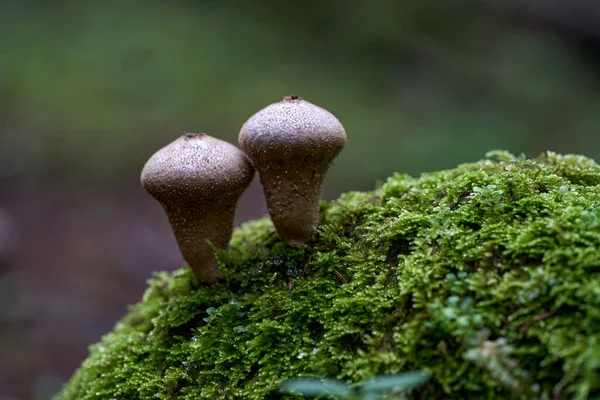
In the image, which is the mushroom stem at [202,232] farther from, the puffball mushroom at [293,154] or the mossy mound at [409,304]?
the puffball mushroom at [293,154]

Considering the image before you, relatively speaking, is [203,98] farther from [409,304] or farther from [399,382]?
[399,382]

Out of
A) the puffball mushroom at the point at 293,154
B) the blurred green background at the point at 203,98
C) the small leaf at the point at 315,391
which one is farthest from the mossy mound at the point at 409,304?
the blurred green background at the point at 203,98

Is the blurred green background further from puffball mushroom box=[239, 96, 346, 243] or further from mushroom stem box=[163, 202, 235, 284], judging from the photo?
puffball mushroom box=[239, 96, 346, 243]

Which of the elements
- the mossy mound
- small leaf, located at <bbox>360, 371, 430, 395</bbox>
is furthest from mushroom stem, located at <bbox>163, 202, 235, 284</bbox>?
small leaf, located at <bbox>360, 371, 430, 395</bbox>

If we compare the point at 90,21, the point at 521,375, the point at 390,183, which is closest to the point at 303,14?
the point at 90,21

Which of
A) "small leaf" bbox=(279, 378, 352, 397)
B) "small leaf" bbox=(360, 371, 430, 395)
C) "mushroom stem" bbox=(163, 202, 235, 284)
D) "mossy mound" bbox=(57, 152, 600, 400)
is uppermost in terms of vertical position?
"mushroom stem" bbox=(163, 202, 235, 284)

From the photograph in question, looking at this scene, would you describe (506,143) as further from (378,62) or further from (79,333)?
(79,333)

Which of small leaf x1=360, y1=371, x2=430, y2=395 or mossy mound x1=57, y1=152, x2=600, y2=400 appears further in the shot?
Result: mossy mound x1=57, y1=152, x2=600, y2=400
